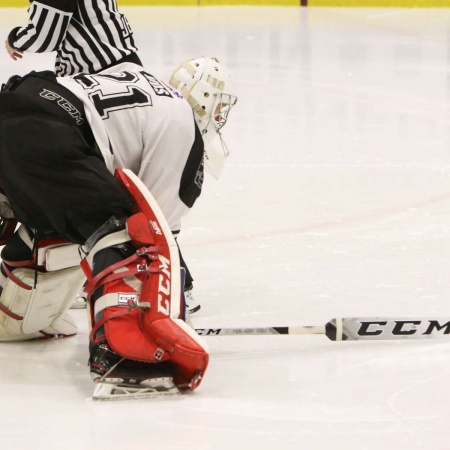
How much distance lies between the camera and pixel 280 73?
19.7ft

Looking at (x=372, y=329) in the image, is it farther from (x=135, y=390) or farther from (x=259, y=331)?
(x=135, y=390)

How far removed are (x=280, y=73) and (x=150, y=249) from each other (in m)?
4.11

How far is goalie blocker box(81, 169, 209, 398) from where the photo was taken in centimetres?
195

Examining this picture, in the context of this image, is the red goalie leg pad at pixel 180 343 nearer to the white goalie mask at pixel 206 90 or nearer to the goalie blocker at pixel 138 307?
the goalie blocker at pixel 138 307

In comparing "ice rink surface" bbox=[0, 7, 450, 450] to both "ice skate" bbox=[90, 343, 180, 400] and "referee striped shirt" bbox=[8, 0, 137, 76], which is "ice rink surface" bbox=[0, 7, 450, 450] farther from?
"referee striped shirt" bbox=[8, 0, 137, 76]

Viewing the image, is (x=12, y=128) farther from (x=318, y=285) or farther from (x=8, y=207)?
(x=318, y=285)

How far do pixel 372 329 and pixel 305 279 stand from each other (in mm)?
509

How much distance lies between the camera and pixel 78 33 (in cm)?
294

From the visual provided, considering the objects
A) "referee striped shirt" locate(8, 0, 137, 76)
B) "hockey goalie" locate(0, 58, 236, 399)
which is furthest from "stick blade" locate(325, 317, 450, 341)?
"referee striped shirt" locate(8, 0, 137, 76)

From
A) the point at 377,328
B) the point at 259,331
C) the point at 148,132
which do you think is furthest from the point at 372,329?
the point at 148,132

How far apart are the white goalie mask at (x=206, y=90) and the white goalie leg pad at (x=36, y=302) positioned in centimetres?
41

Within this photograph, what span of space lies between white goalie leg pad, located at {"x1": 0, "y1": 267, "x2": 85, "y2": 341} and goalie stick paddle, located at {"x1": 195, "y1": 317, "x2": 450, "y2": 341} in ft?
0.95

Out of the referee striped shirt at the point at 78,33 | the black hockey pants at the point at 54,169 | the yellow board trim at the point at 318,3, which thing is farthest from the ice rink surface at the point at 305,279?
the yellow board trim at the point at 318,3

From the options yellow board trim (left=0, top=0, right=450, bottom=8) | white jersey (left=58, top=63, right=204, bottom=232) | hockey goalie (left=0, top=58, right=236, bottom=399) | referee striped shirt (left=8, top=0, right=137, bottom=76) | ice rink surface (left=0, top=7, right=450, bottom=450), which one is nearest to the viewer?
ice rink surface (left=0, top=7, right=450, bottom=450)
